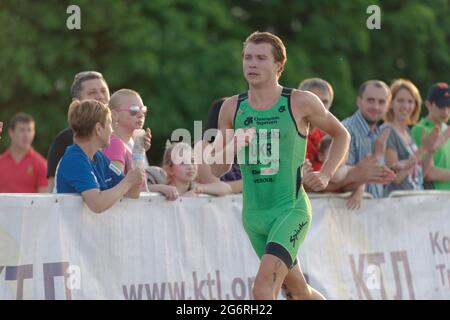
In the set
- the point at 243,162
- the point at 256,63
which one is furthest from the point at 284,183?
the point at 256,63

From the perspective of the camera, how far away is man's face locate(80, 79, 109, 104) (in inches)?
375

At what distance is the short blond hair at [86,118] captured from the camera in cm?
852

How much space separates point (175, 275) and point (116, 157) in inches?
41.0

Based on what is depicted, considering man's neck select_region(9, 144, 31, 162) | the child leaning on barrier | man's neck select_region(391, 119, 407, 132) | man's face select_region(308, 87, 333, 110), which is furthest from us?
man's neck select_region(9, 144, 31, 162)

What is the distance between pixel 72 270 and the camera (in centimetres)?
854

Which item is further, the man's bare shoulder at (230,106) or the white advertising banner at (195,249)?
the man's bare shoulder at (230,106)

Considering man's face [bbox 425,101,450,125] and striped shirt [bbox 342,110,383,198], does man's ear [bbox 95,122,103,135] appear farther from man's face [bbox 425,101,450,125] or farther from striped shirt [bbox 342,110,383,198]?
man's face [bbox 425,101,450,125]

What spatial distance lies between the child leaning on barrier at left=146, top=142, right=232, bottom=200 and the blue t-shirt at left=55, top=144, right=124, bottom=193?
897 mm

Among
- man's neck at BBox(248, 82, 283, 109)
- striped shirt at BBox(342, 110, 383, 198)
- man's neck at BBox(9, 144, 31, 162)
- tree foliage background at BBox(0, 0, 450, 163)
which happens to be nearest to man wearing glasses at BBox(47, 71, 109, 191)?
man's neck at BBox(248, 82, 283, 109)

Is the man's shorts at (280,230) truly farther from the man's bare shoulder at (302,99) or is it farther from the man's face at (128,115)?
the man's face at (128,115)

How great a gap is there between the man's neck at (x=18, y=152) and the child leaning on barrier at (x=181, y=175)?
369 cm

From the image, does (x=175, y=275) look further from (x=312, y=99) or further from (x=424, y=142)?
(x=424, y=142)

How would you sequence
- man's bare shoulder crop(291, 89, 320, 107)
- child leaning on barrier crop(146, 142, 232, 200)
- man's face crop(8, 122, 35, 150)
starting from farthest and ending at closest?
man's face crop(8, 122, 35, 150) < child leaning on barrier crop(146, 142, 232, 200) < man's bare shoulder crop(291, 89, 320, 107)

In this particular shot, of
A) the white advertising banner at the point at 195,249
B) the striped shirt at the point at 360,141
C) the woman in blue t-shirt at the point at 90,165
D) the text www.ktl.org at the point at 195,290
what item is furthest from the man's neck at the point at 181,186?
the striped shirt at the point at 360,141
